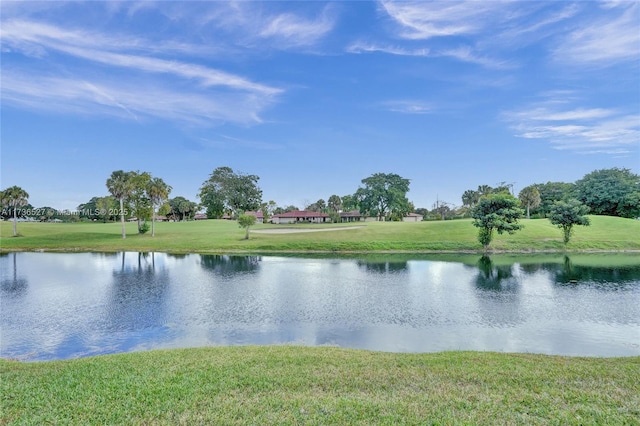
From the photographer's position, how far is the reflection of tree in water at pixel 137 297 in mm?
15293

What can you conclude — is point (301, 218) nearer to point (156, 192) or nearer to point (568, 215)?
point (156, 192)

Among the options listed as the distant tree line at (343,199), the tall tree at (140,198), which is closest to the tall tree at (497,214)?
the distant tree line at (343,199)

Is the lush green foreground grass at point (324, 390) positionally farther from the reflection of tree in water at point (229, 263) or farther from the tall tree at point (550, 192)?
the tall tree at point (550, 192)

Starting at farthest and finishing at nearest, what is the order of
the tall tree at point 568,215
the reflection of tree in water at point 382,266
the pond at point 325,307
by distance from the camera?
the tall tree at point 568,215
the reflection of tree in water at point 382,266
the pond at point 325,307

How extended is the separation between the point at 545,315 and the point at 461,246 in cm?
2654

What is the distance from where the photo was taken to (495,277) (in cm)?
2556

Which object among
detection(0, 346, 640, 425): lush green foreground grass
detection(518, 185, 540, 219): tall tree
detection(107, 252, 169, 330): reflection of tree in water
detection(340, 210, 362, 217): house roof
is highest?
detection(518, 185, 540, 219): tall tree

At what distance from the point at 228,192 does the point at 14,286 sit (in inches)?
2756

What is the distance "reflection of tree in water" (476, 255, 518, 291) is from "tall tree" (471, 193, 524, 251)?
748 cm

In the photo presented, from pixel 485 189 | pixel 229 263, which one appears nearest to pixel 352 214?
pixel 485 189

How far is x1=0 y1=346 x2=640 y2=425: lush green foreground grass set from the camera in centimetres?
557

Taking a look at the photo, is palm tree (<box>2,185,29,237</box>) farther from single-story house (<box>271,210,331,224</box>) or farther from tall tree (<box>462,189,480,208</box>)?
tall tree (<box>462,189,480,208</box>)

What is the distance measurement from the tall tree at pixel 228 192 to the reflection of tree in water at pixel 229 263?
2115 inches

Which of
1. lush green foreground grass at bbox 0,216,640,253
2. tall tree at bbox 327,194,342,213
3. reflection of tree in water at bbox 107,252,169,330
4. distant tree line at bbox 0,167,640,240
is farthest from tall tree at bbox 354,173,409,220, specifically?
reflection of tree in water at bbox 107,252,169,330
